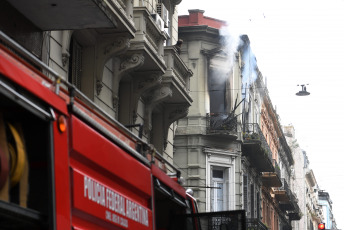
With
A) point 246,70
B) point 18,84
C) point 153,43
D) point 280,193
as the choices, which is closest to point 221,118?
point 246,70

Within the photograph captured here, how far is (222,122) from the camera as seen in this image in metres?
34.2

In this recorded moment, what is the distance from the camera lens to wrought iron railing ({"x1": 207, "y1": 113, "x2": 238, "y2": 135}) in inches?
1339

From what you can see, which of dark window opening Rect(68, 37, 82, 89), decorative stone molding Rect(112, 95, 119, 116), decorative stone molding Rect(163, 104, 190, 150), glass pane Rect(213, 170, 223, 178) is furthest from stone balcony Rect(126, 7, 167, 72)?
glass pane Rect(213, 170, 223, 178)

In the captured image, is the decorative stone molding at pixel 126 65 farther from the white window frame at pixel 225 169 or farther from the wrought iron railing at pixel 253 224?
the wrought iron railing at pixel 253 224

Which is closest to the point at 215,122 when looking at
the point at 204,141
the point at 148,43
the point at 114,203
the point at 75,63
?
the point at 204,141

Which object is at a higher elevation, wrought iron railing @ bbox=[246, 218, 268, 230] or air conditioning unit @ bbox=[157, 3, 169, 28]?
air conditioning unit @ bbox=[157, 3, 169, 28]

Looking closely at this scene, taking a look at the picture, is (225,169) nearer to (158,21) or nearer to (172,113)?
(172,113)

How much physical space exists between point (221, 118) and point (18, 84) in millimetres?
29207

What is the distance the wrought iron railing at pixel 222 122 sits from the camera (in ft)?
112

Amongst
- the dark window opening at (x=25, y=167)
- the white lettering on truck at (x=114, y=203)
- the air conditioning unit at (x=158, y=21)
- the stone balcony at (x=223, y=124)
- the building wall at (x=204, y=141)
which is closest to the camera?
the dark window opening at (x=25, y=167)

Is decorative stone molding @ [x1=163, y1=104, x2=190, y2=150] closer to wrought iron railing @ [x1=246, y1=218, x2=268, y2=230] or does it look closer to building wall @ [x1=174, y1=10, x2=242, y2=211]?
building wall @ [x1=174, y1=10, x2=242, y2=211]

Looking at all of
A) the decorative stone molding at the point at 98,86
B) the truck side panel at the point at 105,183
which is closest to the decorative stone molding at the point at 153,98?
the decorative stone molding at the point at 98,86

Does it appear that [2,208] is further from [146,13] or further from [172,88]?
[172,88]

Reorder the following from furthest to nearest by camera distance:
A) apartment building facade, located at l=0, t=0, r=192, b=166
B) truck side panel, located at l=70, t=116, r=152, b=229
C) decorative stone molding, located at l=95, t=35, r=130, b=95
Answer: decorative stone molding, located at l=95, t=35, r=130, b=95
apartment building facade, located at l=0, t=0, r=192, b=166
truck side panel, located at l=70, t=116, r=152, b=229
